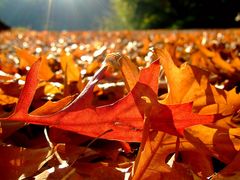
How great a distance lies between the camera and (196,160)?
532 millimetres

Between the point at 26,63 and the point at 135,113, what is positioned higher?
the point at 26,63

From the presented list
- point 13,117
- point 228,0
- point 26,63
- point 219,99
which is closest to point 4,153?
point 13,117

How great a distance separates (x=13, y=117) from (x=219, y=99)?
0.91 ft

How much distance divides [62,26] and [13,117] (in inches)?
2195

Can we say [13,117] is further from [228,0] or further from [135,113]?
[228,0]

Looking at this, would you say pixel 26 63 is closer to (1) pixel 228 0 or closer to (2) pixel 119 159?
(2) pixel 119 159

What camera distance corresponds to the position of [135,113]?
0.50m

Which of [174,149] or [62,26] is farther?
[62,26]

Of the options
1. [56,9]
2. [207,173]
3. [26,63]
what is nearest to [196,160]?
[207,173]

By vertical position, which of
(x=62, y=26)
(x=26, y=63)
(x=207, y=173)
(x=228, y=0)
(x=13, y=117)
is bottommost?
(x=207, y=173)

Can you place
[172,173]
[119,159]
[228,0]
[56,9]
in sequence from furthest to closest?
[56,9] < [228,0] < [119,159] < [172,173]

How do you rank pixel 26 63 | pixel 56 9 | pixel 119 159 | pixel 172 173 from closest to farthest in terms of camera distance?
pixel 172 173 < pixel 119 159 < pixel 26 63 < pixel 56 9

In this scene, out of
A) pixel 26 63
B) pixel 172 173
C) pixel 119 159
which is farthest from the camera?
pixel 26 63

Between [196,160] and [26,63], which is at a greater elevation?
[26,63]
